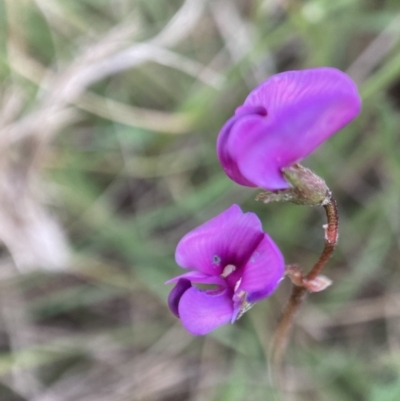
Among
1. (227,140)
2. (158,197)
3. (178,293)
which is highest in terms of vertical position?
(227,140)

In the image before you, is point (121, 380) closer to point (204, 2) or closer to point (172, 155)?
point (172, 155)

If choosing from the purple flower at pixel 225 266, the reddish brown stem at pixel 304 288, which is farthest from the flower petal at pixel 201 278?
the reddish brown stem at pixel 304 288

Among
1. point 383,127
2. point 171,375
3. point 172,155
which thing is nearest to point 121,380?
point 171,375

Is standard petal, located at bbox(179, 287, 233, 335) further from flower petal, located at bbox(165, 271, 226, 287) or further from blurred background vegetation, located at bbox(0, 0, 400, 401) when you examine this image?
blurred background vegetation, located at bbox(0, 0, 400, 401)

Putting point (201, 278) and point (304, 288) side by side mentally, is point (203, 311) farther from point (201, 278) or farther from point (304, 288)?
point (304, 288)

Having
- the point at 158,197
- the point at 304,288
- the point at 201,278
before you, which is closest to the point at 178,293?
the point at 201,278
